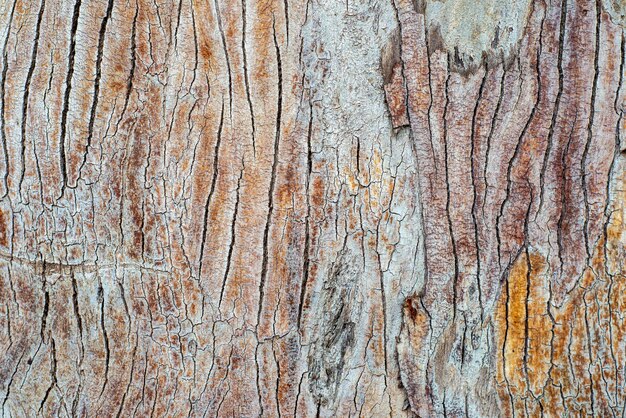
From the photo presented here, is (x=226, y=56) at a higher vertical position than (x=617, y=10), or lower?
lower

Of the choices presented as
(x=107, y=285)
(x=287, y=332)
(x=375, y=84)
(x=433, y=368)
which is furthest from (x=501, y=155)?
(x=107, y=285)

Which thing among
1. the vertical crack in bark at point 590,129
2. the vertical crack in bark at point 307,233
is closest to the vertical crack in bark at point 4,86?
the vertical crack in bark at point 307,233

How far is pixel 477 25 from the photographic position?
1.60m

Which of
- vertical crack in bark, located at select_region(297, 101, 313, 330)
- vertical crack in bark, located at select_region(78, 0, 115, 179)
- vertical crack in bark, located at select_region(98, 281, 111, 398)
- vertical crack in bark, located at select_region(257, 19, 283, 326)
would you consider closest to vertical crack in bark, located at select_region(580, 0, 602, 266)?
vertical crack in bark, located at select_region(297, 101, 313, 330)

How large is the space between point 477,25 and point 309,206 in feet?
2.55

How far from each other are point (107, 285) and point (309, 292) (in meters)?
0.65

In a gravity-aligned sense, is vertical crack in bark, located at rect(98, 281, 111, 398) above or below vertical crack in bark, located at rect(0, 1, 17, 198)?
below

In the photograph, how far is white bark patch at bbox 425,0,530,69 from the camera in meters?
1.60

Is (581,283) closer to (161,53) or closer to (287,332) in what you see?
(287,332)

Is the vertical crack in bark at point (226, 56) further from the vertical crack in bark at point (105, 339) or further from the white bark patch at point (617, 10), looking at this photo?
the white bark patch at point (617, 10)

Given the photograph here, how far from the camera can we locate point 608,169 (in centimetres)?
163

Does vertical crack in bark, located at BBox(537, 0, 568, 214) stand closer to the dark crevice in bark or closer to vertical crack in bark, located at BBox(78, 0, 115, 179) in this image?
the dark crevice in bark

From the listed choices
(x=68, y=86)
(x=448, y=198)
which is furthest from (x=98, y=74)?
(x=448, y=198)

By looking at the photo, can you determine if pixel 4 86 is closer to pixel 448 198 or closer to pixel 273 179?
pixel 273 179
